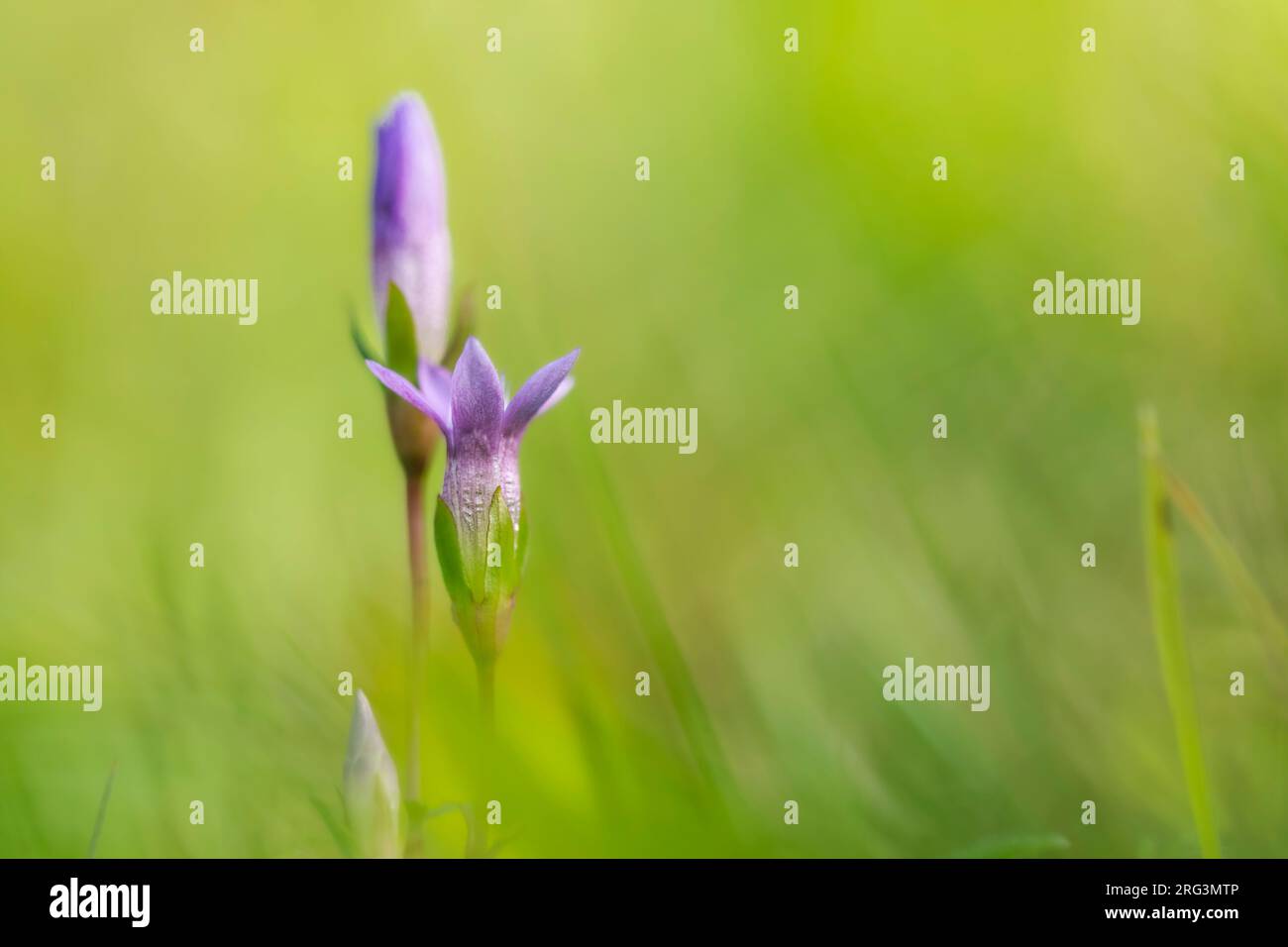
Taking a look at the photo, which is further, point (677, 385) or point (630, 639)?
point (677, 385)

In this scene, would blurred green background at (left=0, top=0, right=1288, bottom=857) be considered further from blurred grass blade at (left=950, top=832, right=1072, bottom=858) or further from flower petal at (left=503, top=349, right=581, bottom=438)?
flower petal at (left=503, top=349, right=581, bottom=438)

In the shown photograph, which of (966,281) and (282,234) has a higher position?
(282,234)

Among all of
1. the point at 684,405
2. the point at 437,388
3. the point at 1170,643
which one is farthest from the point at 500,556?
the point at 684,405

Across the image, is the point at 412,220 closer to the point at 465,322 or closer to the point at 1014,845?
the point at 465,322

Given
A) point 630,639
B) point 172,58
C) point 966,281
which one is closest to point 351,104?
point 172,58

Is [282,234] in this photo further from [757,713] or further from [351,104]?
[757,713]
